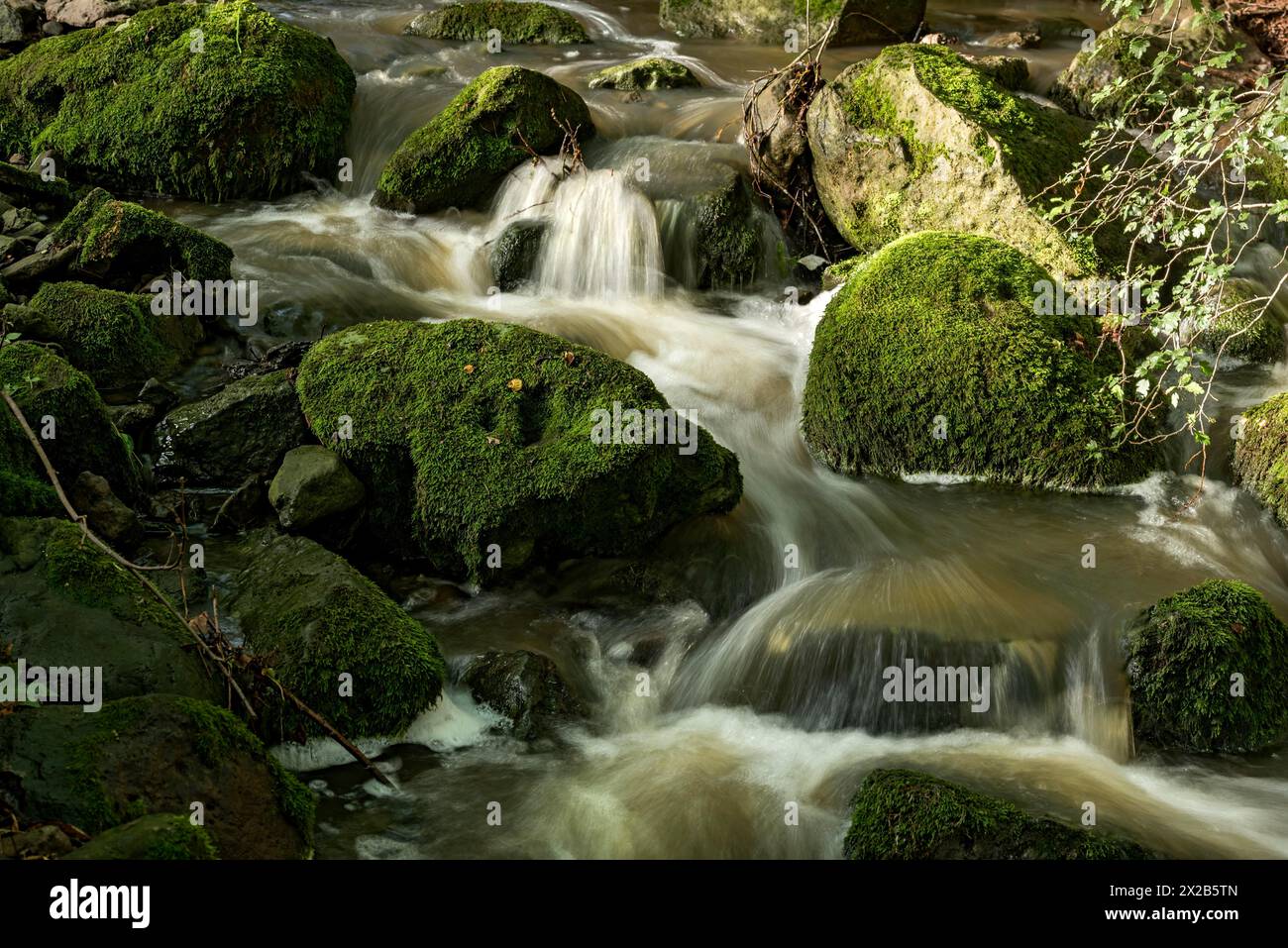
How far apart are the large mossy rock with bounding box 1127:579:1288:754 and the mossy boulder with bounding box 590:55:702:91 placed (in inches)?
322

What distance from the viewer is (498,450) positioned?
20.5 ft

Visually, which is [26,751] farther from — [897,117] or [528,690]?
[897,117]

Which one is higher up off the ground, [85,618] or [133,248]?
[133,248]

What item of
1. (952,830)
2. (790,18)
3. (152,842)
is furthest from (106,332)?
(790,18)

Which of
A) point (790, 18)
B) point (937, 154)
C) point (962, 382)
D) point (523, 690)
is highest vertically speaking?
point (790, 18)

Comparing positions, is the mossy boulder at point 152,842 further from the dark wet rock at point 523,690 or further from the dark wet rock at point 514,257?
the dark wet rock at point 514,257

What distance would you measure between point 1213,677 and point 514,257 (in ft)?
20.0

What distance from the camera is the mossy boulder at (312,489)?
6.14 m

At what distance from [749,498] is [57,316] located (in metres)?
4.55

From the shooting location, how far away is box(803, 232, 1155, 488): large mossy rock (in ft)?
23.3

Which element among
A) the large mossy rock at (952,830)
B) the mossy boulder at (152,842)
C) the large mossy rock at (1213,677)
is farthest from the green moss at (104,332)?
the large mossy rock at (1213,677)

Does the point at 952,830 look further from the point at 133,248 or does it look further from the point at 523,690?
the point at 133,248

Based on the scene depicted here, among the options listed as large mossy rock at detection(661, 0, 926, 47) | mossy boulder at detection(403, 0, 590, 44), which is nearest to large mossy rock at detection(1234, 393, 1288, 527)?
large mossy rock at detection(661, 0, 926, 47)

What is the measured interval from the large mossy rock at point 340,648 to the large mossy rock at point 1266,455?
5.06m
